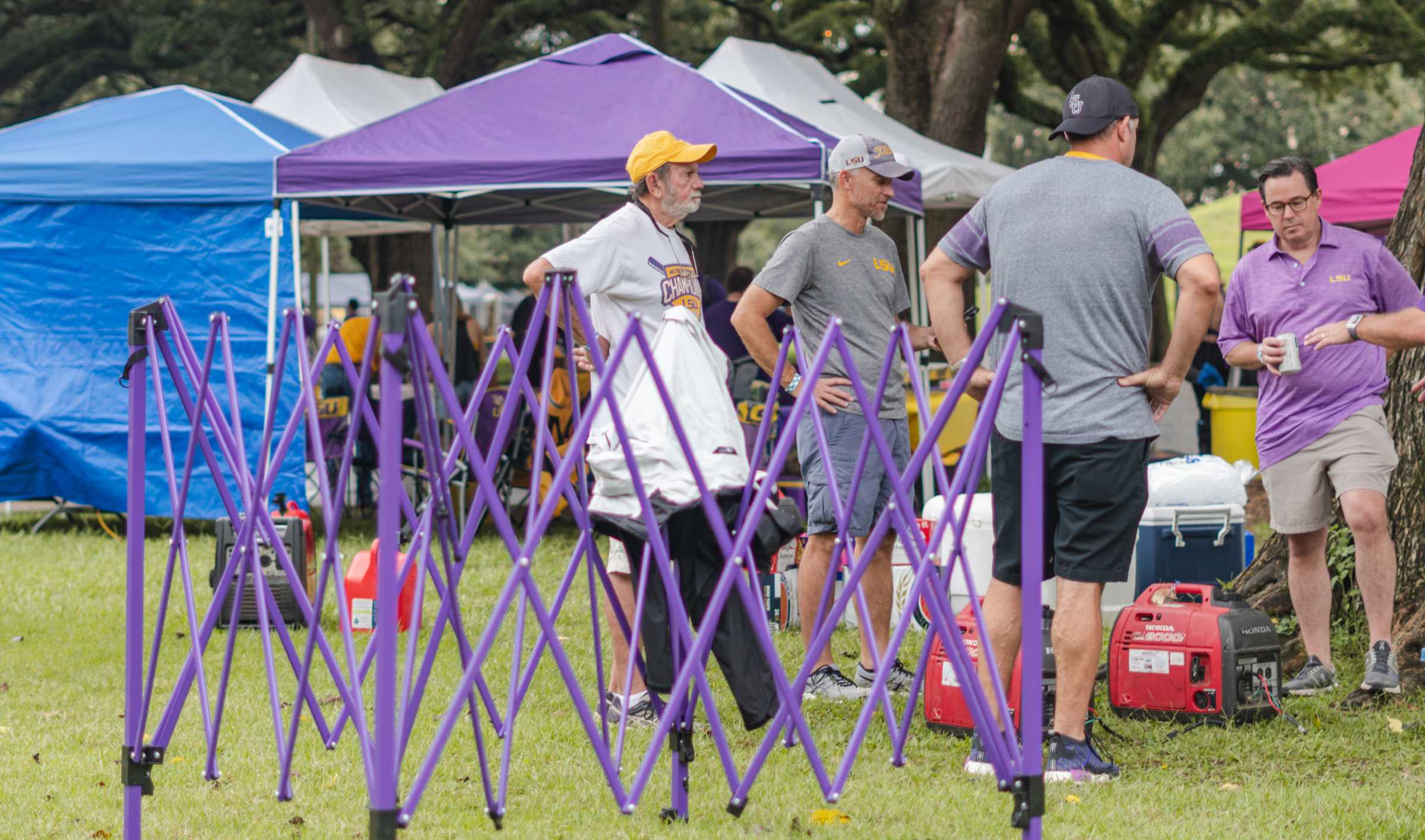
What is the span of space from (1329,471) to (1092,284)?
1605 millimetres

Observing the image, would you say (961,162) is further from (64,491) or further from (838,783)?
(838,783)

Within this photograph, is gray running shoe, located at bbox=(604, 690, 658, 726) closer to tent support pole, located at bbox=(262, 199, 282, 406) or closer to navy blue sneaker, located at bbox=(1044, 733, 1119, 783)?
navy blue sneaker, located at bbox=(1044, 733, 1119, 783)

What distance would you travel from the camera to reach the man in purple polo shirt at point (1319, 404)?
4844mm

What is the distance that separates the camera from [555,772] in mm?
4156

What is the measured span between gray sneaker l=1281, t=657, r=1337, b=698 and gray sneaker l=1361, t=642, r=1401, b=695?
156mm

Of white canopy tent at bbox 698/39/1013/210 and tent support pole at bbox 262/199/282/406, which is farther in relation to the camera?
white canopy tent at bbox 698/39/1013/210

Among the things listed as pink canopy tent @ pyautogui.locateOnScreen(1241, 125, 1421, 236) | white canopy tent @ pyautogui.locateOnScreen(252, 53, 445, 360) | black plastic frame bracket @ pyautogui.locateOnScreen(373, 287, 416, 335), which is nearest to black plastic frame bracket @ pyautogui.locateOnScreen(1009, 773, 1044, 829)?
black plastic frame bracket @ pyautogui.locateOnScreen(373, 287, 416, 335)

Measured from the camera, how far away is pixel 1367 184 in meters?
12.3

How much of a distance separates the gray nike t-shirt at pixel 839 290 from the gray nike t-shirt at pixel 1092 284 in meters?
1.09

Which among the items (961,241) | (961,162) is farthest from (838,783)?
(961,162)

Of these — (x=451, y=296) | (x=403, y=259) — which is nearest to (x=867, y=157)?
(x=451, y=296)

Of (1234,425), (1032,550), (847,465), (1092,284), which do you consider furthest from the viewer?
(1234,425)

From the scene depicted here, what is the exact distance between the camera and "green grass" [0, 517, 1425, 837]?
12.0ft

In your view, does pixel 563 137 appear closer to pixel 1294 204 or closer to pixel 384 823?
pixel 1294 204
